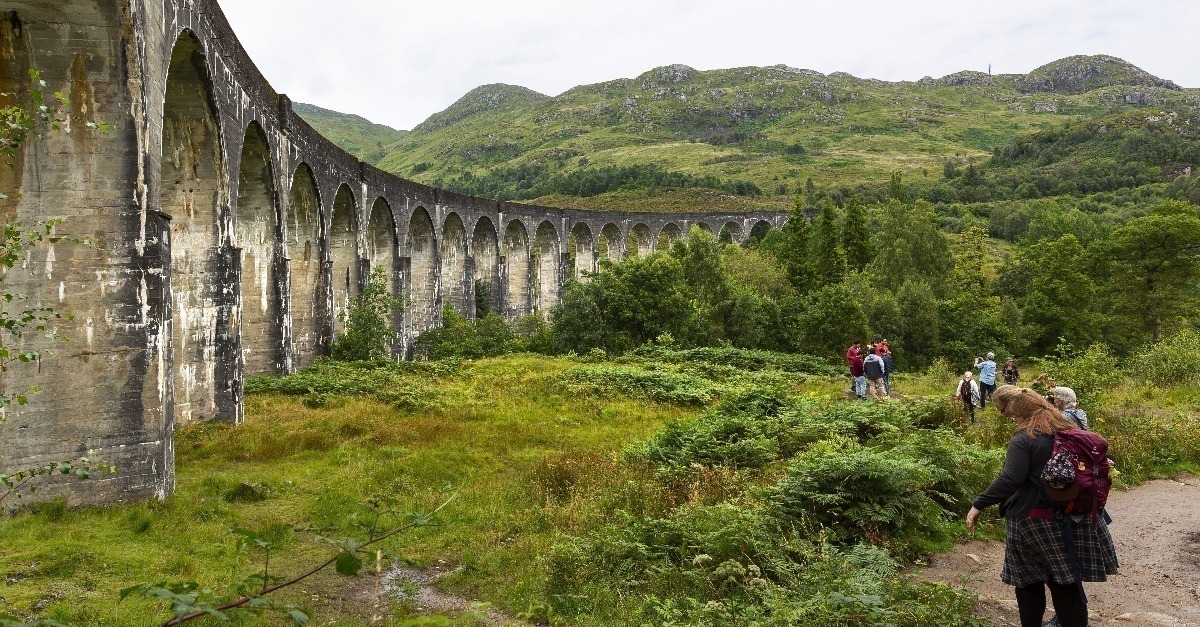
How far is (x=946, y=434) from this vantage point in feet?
35.2

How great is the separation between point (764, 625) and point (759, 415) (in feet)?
28.1

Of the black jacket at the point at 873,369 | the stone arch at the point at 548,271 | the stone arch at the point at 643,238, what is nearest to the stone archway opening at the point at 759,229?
the stone arch at the point at 643,238

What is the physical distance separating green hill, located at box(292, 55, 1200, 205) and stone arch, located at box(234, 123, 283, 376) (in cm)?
7478

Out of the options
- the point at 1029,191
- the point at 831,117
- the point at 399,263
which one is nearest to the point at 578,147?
the point at 831,117

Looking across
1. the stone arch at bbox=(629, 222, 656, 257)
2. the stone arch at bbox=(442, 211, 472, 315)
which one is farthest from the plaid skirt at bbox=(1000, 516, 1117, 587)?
the stone arch at bbox=(629, 222, 656, 257)

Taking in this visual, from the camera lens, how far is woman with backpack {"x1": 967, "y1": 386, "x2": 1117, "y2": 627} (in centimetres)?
478

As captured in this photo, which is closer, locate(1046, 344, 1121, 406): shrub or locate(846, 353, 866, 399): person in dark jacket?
locate(1046, 344, 1121, 406): shrub

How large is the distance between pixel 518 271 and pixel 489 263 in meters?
4.12

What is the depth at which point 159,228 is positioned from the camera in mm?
9328

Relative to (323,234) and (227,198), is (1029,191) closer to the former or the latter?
(323,234)

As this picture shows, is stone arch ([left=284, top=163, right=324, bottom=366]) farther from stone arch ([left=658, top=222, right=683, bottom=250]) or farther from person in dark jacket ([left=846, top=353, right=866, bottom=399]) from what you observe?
stone arch ([left=658, top=222, right=683, bottom=250])

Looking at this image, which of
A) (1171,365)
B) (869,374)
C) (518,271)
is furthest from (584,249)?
(1171,365)

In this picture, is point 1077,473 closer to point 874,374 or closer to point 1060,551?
point 1060,551

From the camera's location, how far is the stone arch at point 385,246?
96.6 ft
